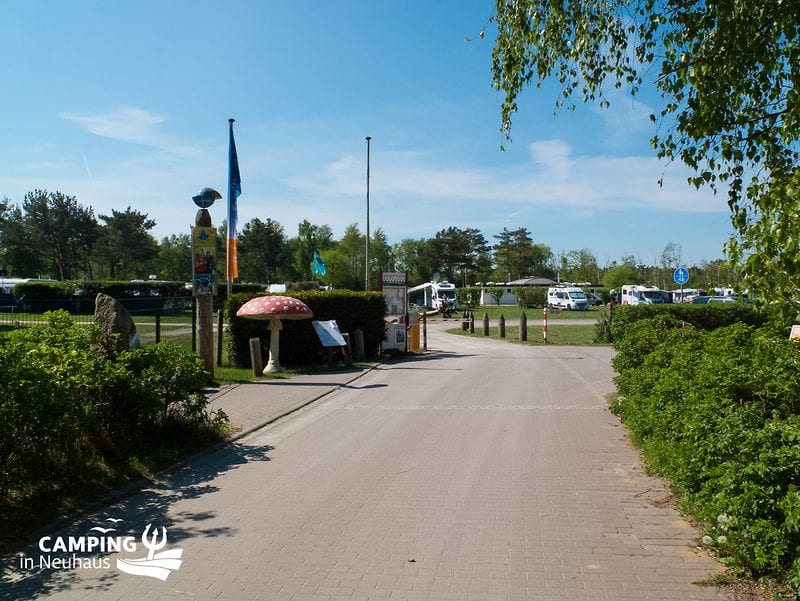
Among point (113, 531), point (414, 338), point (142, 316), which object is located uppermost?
point (142, 316)

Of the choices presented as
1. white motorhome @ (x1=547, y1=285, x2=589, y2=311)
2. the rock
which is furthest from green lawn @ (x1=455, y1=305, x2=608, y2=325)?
the rock

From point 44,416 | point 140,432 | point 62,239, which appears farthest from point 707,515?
point 62,239

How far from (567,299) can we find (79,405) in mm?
56698

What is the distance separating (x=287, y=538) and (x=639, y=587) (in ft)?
8.48

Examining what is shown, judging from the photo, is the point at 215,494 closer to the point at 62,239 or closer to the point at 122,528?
the point at 122,528

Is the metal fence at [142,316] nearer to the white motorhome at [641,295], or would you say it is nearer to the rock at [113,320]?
the rock at [113,320]

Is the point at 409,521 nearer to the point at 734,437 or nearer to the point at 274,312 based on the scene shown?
the point at 734,437

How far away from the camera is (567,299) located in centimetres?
6028

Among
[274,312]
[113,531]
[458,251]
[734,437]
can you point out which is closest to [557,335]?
[274,312]

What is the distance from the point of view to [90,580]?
4.64 meters

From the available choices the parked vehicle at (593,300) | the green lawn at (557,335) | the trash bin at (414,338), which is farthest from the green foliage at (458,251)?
the trash bin at (414,338)

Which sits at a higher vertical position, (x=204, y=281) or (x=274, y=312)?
(x=204, y=281)

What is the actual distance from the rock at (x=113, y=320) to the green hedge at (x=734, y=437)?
6.25 metres

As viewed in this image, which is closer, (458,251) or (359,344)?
(359,344)
